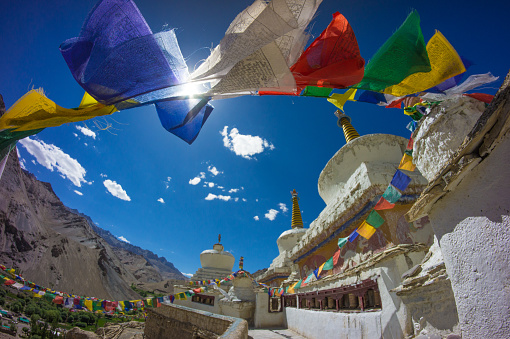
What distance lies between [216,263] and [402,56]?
21.9 m

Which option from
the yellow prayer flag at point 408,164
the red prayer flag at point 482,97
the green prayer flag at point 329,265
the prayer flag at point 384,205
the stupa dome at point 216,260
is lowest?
the green prayer flag at point 329,265

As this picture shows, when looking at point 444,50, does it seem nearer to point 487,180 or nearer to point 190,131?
point 487,180

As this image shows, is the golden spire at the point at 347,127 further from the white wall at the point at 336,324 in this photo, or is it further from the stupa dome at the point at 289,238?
the stupa dome at the point at 289,238

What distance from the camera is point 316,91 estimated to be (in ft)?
9.43

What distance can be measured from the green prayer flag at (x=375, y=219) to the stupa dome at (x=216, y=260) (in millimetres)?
19115

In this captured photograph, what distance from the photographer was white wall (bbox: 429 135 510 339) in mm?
1684

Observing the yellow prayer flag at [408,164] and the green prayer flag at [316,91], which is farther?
the yellow prayer flag at [408,164]

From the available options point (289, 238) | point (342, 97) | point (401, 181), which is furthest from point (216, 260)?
point (342, 97)

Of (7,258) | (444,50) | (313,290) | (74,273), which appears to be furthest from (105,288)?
(444,50)

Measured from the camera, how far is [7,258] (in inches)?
1070

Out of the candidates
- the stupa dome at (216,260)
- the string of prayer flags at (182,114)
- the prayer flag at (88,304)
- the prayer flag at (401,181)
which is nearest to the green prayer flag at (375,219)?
the prayer flag at (401,181)

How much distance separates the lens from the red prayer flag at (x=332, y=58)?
246 centimetres

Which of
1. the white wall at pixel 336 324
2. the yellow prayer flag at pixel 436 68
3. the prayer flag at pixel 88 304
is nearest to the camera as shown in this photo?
the yellow prayer flag at pixel 436 68

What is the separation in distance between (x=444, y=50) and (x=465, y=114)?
32.4 inches
